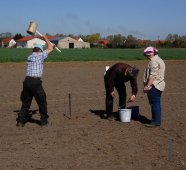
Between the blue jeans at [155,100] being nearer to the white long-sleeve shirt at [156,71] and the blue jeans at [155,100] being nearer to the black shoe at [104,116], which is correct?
the white long-sleeve shirt at [156,71]

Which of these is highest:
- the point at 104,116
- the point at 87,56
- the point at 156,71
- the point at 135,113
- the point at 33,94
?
the point at 156,71

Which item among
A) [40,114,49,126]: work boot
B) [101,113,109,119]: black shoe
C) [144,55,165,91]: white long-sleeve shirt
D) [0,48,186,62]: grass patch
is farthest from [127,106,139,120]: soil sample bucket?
[0,48,186,62]: grass patch

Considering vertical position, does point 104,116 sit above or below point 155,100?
below

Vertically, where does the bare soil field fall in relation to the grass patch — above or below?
above

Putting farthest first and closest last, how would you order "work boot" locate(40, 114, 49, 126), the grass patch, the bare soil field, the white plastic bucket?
1. the grass patch
2. the white plastic bucket
3. "work boot" locate(40, 114, 49, 126)
4. the bare soil field

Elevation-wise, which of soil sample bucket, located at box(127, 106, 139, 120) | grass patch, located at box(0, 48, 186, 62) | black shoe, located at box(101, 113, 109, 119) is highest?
soil sample bucket, located at box(127, 106, 139, 120)

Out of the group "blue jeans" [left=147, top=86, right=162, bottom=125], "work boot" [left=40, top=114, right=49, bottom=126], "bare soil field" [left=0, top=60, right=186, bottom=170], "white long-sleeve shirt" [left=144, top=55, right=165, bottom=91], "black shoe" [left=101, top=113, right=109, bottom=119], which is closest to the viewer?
"bare soil field" [left=0, top=60, right=186, bottom=170]

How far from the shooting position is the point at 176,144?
833 centimetres

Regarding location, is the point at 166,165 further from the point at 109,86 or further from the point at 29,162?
the point at 109,86

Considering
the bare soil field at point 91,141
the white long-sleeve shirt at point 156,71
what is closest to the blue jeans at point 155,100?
the white long-sleeve shirt at point 156,71

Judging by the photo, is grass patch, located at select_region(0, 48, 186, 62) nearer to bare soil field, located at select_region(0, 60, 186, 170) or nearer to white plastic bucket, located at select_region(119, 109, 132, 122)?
bare soil field, located at select_region(0, 60, 186, 170)

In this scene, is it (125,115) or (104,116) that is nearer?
(125,115)

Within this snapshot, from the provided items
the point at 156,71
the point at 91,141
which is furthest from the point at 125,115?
the point at 91,141

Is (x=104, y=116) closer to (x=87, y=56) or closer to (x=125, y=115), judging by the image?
(x=125, y=115)
